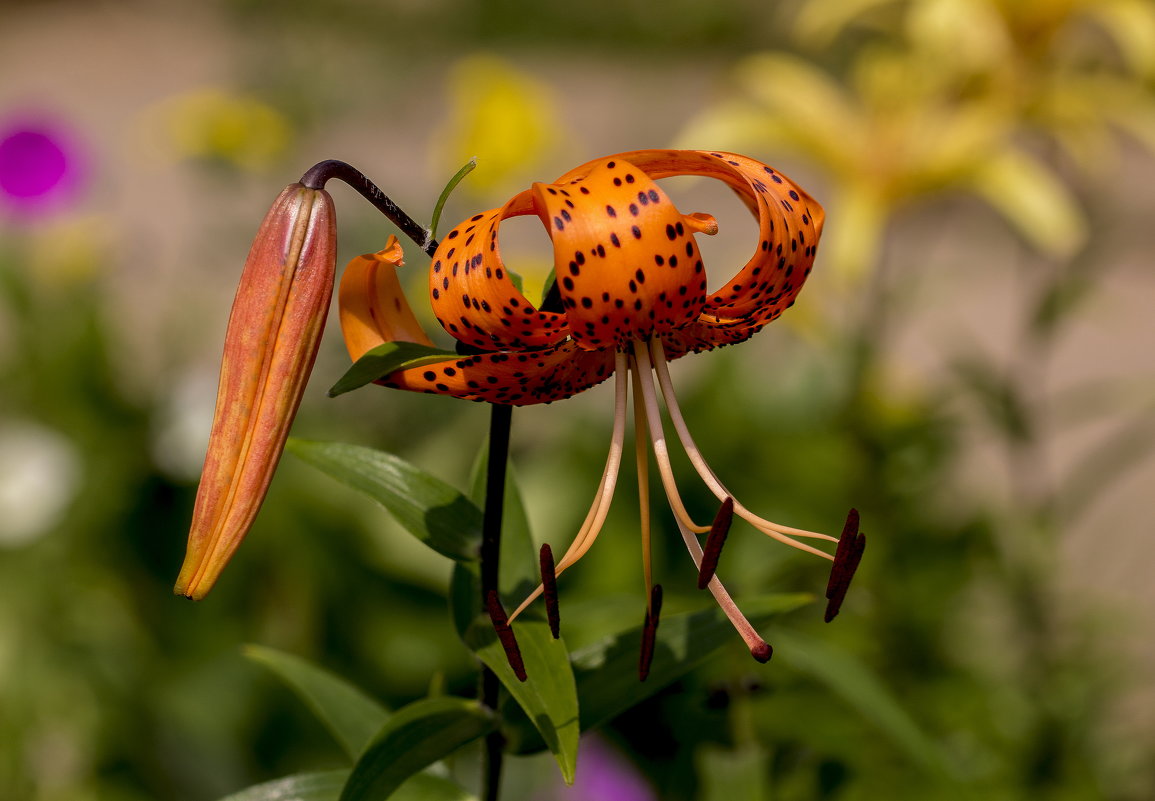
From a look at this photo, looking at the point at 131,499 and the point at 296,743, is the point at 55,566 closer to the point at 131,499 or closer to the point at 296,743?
the point at 131,499

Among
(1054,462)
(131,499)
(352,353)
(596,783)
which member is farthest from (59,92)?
(352,353)

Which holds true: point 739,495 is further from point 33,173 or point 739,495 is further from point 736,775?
point 33,173

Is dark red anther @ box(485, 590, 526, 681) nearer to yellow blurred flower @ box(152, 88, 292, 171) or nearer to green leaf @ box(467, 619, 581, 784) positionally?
green leaf @ box(467, 619, 581, 784)

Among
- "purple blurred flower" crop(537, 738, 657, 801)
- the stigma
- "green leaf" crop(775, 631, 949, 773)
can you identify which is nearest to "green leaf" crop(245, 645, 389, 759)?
the stigma

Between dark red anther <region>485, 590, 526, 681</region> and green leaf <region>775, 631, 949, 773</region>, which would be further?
green leaf <region>775, 631, 949, 773</region>

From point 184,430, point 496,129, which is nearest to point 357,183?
point 184,430

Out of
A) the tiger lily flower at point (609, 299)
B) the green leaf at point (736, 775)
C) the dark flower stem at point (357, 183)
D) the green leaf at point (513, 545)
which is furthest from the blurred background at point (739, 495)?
the dark flower stem at point (357, 183)
